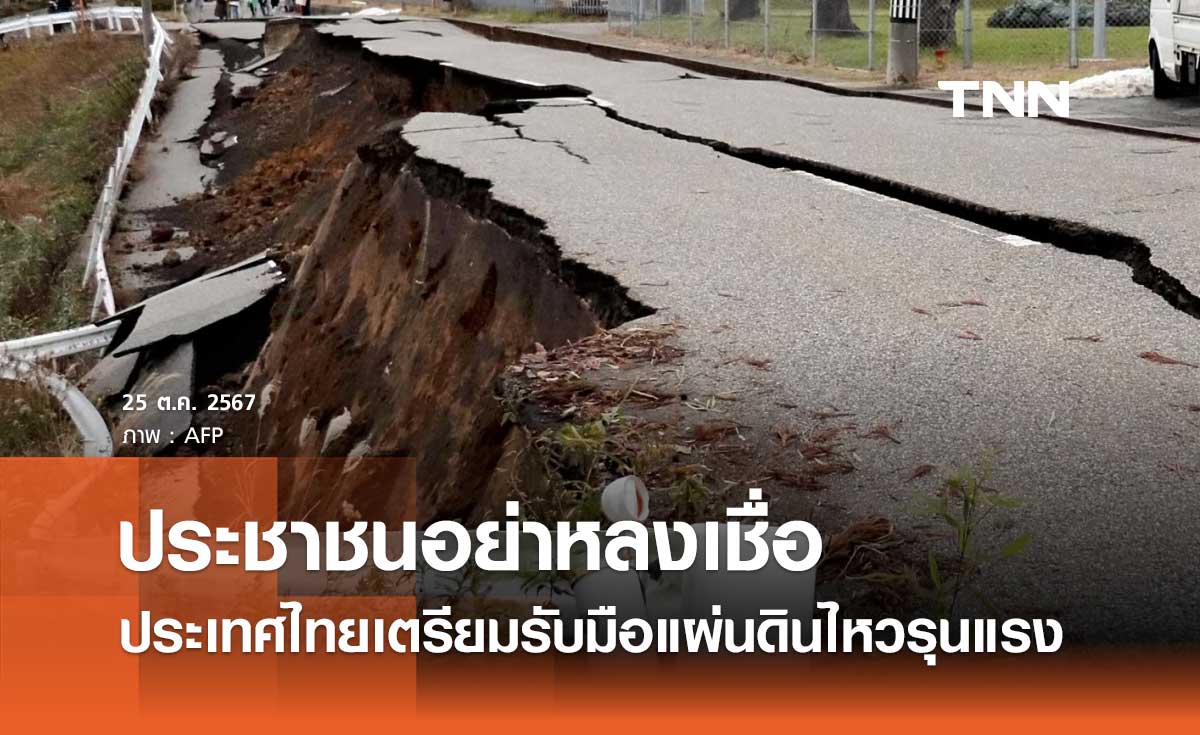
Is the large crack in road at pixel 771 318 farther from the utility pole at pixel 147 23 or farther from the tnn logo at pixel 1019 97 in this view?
the utility pole at pixel 147 23

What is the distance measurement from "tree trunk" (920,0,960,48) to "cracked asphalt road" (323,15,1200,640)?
8.64 m

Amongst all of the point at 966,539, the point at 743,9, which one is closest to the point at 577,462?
the point at 966,539

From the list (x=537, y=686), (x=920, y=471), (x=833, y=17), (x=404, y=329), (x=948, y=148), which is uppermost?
A: (x=833, y=17)

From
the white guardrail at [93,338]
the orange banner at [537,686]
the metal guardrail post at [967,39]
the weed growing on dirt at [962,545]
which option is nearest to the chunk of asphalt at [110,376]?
the white guardrail at [93,338]

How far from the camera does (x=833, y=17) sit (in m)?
23.3

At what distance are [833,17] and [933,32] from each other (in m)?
1.63

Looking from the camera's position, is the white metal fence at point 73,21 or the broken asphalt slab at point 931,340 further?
the white metal fence at point 73,21

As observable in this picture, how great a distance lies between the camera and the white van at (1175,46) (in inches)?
605

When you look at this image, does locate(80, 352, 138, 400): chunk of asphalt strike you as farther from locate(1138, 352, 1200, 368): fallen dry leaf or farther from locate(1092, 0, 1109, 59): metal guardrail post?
locate(1092, 0, 1109, 59): metal guardrail post

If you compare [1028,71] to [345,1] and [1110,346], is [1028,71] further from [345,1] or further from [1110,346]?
[345,1]

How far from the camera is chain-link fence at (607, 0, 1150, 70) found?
20.5 meters

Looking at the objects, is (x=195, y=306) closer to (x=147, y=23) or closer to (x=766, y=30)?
(x=766, y=30)

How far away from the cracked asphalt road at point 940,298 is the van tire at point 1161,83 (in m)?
3.07

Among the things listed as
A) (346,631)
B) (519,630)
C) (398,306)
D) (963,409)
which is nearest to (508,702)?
(519,630)
